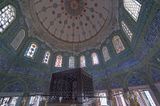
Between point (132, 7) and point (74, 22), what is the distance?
8270 millimetres

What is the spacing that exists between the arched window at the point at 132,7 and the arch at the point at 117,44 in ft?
10.5

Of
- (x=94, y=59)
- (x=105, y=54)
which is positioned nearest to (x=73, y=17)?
(x=94, y=59)

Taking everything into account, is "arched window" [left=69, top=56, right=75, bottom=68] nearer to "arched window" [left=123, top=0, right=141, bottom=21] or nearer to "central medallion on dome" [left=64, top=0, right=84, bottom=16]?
"central medallion on dome" [left=64, top=0, right=84, bottom=16]

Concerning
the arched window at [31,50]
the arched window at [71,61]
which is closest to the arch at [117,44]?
the arched window at [71,61]

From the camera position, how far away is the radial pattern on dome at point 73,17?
1566 centimetres

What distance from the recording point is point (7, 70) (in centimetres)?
1113

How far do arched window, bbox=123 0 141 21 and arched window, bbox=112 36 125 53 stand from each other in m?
3.21

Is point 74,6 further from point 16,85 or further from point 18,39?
point 16,85

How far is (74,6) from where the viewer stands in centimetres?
1680

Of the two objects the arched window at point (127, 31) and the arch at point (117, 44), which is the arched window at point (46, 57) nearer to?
the arch at point (117, 44)

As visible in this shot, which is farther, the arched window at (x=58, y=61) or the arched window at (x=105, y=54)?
the arched window at (x=58, y=61)

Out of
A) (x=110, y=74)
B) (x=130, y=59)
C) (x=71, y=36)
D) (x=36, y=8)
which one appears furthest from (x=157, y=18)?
(x=36, y=8)

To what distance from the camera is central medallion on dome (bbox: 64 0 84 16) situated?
16.5 meters

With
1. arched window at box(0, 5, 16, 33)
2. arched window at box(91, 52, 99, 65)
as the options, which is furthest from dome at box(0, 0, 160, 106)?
arched window at box(91, 52, 99, 65)
